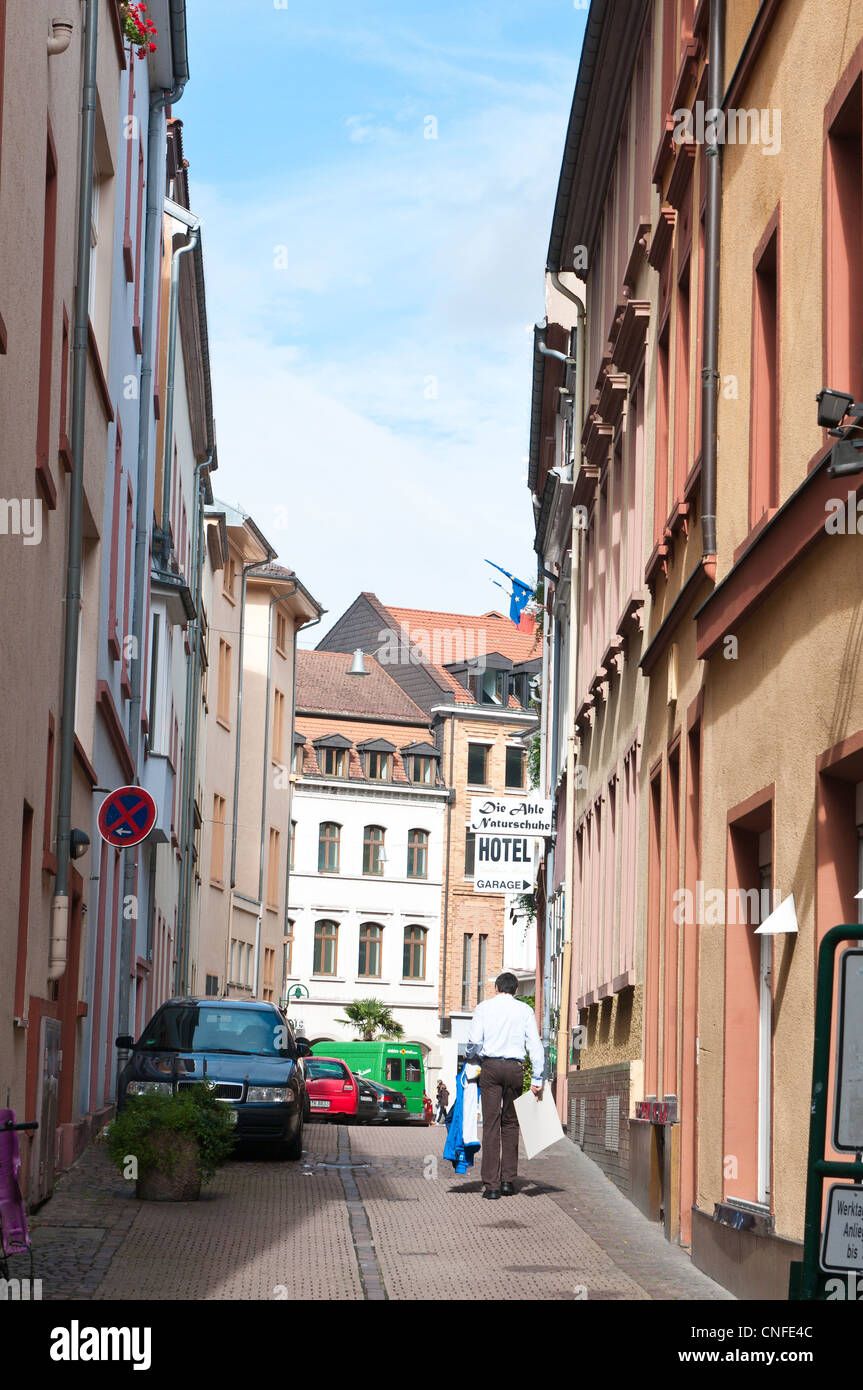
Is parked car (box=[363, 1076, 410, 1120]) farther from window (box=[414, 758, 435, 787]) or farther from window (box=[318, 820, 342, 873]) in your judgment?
window (box=[414, 758, 435, 787])

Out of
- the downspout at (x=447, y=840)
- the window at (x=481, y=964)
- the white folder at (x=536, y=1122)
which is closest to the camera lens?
the white folder at (x=536, y=1122)

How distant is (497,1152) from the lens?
595 inches

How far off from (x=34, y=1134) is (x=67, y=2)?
7610 millimetres

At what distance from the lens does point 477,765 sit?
2953 inches

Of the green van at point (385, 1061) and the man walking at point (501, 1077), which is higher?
the man walking at point (501, 1077)

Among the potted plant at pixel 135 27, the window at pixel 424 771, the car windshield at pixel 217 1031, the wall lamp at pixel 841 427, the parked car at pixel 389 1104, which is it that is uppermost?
the potted plant at pixel 135 27

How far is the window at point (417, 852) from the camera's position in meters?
73.1

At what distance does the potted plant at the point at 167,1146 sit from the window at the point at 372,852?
58.6m

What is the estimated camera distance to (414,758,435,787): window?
74188 millimetres

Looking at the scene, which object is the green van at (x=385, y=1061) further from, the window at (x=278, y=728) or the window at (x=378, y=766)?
the window at (x=378, y=766)

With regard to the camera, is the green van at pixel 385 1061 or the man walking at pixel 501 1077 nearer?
the man walking at pixel 501 1077

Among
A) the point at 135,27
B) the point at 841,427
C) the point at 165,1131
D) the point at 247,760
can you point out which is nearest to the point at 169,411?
the point at 135,27

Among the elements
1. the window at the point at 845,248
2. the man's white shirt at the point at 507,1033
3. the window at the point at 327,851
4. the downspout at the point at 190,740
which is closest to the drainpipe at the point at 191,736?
the downspout at the point at 190,740

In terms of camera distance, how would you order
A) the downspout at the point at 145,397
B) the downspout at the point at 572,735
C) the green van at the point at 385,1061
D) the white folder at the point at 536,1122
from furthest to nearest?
the green van at the point at 385,1061
the downspout at the point at 572,735
the downspout at the point at 145,397
the white folder at the point at 536,1122
